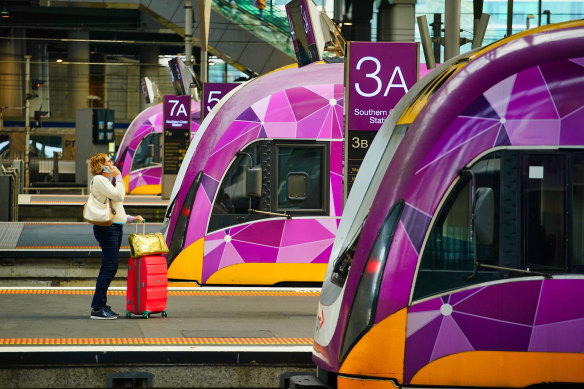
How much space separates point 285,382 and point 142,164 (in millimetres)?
26233

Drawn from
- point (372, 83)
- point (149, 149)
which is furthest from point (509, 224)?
point (149, 149)

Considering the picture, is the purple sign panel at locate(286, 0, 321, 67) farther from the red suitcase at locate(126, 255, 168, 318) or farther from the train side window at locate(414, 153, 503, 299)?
the train side window at locate(414, 153, 503, 299)

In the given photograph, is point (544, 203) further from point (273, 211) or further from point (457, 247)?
point (273, 211)

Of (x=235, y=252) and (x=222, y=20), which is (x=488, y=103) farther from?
(x=222, y=20)

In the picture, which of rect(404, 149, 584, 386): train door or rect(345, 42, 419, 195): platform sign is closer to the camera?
rect(404, 149, 584, 386): train door

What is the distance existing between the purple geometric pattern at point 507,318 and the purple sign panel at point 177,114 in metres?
20.4

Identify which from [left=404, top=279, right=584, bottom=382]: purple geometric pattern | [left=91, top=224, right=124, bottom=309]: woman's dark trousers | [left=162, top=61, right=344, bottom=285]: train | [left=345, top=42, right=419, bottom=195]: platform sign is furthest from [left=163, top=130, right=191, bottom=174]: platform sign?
[left=404, top=279, right=584, bottom=382]: purple geometric pattern

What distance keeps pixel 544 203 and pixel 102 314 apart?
5098 mm

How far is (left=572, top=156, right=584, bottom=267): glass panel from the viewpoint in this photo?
6320 millimetres

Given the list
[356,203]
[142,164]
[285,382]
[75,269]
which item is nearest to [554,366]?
[356,203]

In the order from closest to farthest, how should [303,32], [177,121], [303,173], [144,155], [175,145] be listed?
[303,32] → [303,173] → [177,121] → [175,145] → [144,155]

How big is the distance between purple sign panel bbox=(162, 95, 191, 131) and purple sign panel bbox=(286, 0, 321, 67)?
13836 mm

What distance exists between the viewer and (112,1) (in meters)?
37.7

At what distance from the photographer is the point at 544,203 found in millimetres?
6395
